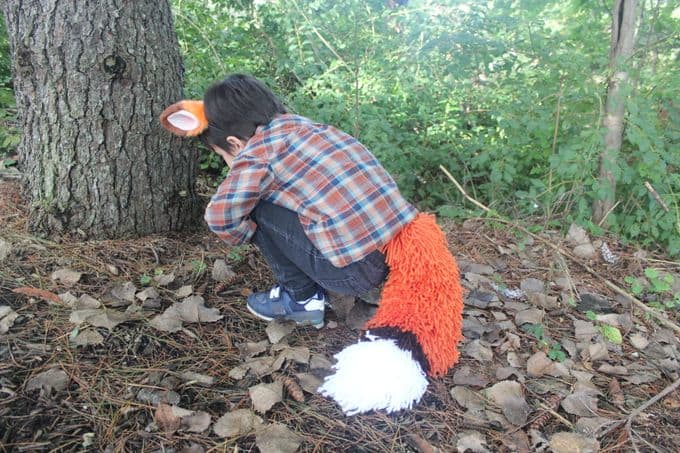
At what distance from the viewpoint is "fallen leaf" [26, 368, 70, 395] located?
139 centimetres

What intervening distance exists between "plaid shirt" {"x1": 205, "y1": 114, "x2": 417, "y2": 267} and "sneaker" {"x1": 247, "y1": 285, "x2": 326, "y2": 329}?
301 mm

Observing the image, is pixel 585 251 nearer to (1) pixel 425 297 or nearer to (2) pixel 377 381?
(1) pixel 425 297

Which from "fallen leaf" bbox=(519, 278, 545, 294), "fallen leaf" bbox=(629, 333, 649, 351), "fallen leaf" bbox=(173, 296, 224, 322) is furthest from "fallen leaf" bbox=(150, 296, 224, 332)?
"fallen leaf" bbox=(629, 333, 649, 351)

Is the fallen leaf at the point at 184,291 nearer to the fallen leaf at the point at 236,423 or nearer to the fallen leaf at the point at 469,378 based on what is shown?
the fallen leaf at the point at 236,423

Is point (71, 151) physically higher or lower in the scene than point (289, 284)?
higher

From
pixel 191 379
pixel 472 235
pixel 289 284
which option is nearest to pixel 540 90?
pixel 472 235

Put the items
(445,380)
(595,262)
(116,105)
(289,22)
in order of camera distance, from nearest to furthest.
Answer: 1. (445,380)
2. (116,105)
3. (595,262)
4. (289,22)

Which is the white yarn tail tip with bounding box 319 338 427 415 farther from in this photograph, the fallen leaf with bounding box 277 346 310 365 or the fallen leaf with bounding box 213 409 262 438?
the fallen leaf with bounding box 213 409 262 438

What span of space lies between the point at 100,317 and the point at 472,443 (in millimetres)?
1281

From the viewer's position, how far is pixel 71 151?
2115 millimetres

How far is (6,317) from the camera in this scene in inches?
65.1

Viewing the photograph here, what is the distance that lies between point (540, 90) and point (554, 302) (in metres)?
1.43

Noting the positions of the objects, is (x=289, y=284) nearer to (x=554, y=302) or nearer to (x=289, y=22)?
(x=554, y=302)

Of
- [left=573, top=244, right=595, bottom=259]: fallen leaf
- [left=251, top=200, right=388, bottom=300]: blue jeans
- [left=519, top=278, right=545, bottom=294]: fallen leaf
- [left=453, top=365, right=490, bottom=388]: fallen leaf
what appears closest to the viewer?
[left=453, top=365, right=490, bottom=388]: fallen leaf
